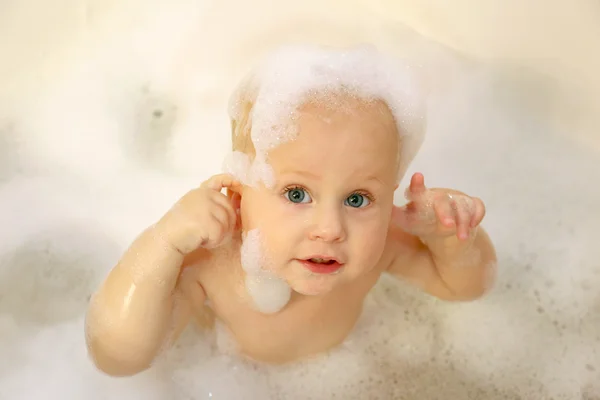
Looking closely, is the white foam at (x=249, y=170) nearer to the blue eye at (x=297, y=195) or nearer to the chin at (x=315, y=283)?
the blue eye at (x=297, y=195)

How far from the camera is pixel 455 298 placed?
107cm

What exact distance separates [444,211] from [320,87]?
26 centimetres

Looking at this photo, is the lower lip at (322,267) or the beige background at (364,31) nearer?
the lower lip at (322,267)

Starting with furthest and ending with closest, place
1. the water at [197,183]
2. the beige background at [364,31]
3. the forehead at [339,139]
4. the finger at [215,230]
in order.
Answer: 1. the beige background at [364,31]
2. the water at [197,183]
3. the finger at [215,230]
4. the forehead at [339,139]

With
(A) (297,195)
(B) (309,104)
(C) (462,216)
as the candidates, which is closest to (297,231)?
(A) (297,195)

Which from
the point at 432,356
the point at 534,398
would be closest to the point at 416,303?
the point at 432,356

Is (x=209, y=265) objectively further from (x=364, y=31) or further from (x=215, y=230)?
(x=364, y=31)

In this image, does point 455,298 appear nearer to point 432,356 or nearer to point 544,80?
point 432,356

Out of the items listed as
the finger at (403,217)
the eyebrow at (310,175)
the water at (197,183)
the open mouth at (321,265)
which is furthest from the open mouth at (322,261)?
the water at (197,183)

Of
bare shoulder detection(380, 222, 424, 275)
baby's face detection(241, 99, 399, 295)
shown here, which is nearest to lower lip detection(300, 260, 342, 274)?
baby's face detection(241, 99, 399, 295)

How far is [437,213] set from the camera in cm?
90

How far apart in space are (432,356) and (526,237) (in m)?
0.33

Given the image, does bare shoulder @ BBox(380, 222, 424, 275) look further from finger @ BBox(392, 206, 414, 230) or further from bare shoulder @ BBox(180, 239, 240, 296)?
bare shoulder @ BBox(180, 239, 240, 296)

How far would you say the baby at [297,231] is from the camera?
755mm
